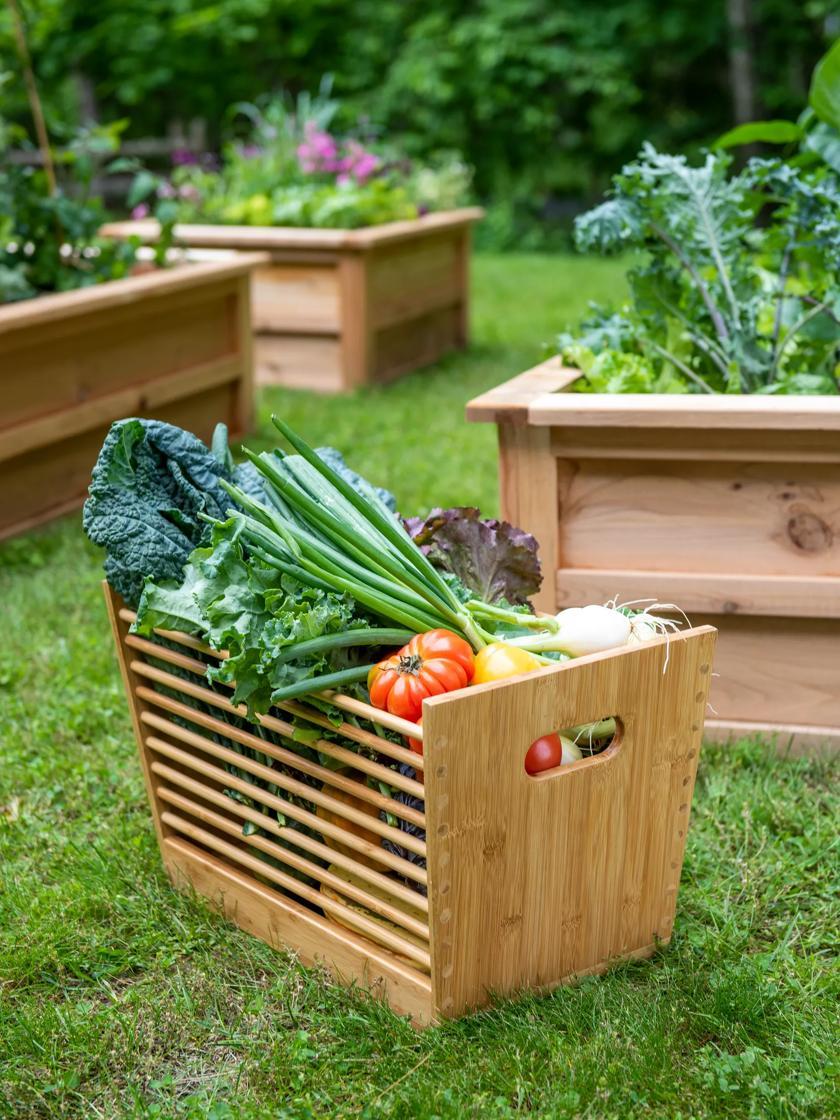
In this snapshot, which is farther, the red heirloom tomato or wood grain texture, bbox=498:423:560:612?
wood grain texture, bbox=498:423:560:612

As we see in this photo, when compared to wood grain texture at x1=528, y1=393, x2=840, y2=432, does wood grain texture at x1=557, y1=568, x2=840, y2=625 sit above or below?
below

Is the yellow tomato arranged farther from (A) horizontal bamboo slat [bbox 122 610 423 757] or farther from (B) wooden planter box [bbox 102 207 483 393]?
(B) wooden planter box [bbox 102 207 483 393]

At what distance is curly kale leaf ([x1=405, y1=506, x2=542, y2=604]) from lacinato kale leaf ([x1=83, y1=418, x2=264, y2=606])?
1.03 feet

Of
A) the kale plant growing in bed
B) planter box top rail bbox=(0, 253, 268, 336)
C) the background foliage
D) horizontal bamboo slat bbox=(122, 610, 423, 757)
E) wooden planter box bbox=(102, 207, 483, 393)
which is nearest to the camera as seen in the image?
horizontal bamboo slat bbox=(122, 610, 423, 757)

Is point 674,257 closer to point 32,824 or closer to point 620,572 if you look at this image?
point 620,572

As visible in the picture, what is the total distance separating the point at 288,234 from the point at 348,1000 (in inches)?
174

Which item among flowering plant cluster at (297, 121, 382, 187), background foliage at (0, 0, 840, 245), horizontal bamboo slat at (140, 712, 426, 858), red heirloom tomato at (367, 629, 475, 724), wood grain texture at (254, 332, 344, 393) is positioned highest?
background foliage at (0, 0, 840, 245)

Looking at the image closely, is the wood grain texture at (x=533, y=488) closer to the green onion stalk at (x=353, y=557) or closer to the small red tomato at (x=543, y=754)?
the green onion stalk at (x=353, y=557)

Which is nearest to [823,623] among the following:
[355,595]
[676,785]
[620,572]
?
[620,572]

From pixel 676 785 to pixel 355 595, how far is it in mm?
539

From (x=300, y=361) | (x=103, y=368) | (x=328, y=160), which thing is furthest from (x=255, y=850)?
(x=328, y=160)

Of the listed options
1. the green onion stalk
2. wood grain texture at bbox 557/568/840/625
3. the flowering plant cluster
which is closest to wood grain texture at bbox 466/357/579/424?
wood grain texture at bbox 557/568/840/625

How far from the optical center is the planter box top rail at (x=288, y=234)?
5.66 metres

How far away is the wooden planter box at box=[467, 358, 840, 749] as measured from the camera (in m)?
2.47
